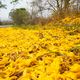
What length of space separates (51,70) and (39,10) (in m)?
22.4

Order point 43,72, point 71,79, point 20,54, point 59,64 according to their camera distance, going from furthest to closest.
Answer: point 20,54
point 59,64
point 43,72
point 71,79

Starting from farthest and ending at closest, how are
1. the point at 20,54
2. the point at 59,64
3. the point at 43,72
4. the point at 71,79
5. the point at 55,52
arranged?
the point at 20,54 → the point at 55,52 → the point at 59,64 → the point at 43,72 → the point at 71,79

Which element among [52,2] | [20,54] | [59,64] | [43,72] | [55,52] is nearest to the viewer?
[43,72]

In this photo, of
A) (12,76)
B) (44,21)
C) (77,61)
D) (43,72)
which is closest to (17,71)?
(12,76)

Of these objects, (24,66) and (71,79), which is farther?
(24,66)

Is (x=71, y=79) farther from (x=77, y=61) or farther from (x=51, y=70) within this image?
(x=77, y=61)

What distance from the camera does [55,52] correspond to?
5.24m

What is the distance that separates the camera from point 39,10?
26.3 m

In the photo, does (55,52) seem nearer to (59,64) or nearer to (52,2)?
(59,64)

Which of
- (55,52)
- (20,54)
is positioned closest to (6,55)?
(20,54)

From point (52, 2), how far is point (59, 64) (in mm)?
20908

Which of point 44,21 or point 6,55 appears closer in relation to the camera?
point 6,55

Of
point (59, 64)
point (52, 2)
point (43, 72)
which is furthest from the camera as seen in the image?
point (52, 2)

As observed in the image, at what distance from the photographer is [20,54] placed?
5.65 meters
